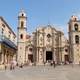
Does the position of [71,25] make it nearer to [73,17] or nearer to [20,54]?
[73,17]

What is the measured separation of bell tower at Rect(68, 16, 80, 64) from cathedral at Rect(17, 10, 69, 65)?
2.63 m

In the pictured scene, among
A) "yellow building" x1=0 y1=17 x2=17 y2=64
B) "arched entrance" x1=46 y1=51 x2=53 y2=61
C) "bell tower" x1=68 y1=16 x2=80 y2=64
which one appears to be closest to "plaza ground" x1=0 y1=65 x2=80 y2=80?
"yellow building" x1=0 y1=17 x2=17 y2=64

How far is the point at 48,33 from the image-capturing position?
243ft

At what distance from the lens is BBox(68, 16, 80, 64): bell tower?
69688mm

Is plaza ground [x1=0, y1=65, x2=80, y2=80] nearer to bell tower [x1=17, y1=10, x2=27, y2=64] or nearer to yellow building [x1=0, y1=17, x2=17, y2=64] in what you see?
yellow building [x1=0, y1=17, x2=17, y2=64]

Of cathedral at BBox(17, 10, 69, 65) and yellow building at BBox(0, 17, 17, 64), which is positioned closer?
yellow building at BBox(0, 17, 17, 64)

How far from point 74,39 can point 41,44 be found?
30.4ft

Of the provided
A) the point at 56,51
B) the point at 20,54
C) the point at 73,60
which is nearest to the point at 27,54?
the point at 20,54

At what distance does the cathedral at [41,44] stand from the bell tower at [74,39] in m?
2.63

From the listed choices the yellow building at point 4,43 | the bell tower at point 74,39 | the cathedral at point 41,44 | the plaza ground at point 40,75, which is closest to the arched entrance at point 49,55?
the cathedral at point 41,44

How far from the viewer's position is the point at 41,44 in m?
72.8

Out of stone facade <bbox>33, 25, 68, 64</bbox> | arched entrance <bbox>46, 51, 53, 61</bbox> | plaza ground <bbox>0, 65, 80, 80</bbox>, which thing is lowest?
plaza ground <bbox>0, 65, 80, 80</bbox>

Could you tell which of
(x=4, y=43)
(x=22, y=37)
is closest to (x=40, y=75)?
(x=4, y=43)

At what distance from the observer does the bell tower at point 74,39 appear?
69.7 m
